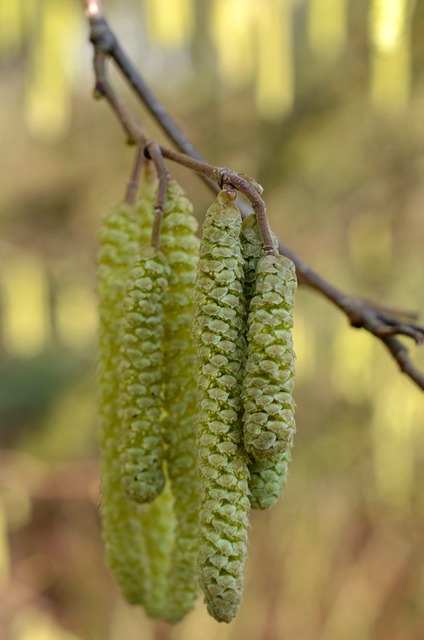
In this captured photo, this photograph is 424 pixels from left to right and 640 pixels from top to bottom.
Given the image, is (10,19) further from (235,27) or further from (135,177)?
(135,177)

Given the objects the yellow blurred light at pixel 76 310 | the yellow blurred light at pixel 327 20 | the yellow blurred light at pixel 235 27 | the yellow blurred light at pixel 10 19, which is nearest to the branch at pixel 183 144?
the yellow blurred light at pixel 327 20

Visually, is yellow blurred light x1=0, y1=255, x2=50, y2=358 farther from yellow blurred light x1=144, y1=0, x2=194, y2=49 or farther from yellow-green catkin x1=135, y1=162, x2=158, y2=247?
yellow-green catkin x1=135, y1=162, x2=158, y2=247

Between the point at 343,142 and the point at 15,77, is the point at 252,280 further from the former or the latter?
the point at 15,77

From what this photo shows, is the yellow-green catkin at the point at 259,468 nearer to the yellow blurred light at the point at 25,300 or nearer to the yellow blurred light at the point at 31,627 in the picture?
the yellow blurred light at the point at 31,627

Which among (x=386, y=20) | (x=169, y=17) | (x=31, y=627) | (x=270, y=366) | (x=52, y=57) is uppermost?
(x=52, y=57)

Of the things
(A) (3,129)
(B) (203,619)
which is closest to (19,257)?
(A) (3,129)

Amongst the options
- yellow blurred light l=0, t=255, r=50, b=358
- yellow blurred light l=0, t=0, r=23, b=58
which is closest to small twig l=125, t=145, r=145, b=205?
yellow blurred light l=0, t=0, r=23, b=58

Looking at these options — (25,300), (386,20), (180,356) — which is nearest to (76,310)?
(25,300)
